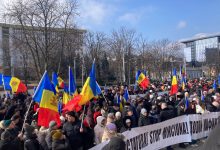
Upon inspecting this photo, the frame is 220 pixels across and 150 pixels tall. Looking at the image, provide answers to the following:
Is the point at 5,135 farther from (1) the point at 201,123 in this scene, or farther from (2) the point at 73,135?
(1) the point at 201,123

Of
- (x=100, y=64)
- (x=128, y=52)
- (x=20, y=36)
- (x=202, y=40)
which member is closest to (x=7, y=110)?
(x=20, y=36)

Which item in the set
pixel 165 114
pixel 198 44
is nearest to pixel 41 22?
pixel 165 114

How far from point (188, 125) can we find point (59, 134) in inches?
214

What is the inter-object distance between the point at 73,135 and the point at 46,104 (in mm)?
1005

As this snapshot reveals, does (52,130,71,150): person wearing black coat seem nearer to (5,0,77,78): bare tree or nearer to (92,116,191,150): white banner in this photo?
(92,116,191,150): white banner

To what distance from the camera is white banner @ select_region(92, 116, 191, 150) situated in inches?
332

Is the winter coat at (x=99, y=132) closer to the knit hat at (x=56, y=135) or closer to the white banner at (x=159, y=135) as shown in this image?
the white banner at (x=159, y=135)

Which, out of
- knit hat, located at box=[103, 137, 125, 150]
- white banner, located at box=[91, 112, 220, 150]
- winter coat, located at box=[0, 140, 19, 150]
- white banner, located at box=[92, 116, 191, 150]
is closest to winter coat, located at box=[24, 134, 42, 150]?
winter coat, located at box=[0, 140, 19, 150]

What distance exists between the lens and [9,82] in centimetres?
1770

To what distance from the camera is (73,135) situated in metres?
7.81

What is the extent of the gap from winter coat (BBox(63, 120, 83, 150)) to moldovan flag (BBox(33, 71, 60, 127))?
335mm

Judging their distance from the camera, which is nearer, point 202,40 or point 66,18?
point 66,18

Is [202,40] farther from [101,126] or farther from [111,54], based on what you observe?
[101,126]

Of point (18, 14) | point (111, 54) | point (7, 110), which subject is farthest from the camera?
point (111, 54)
